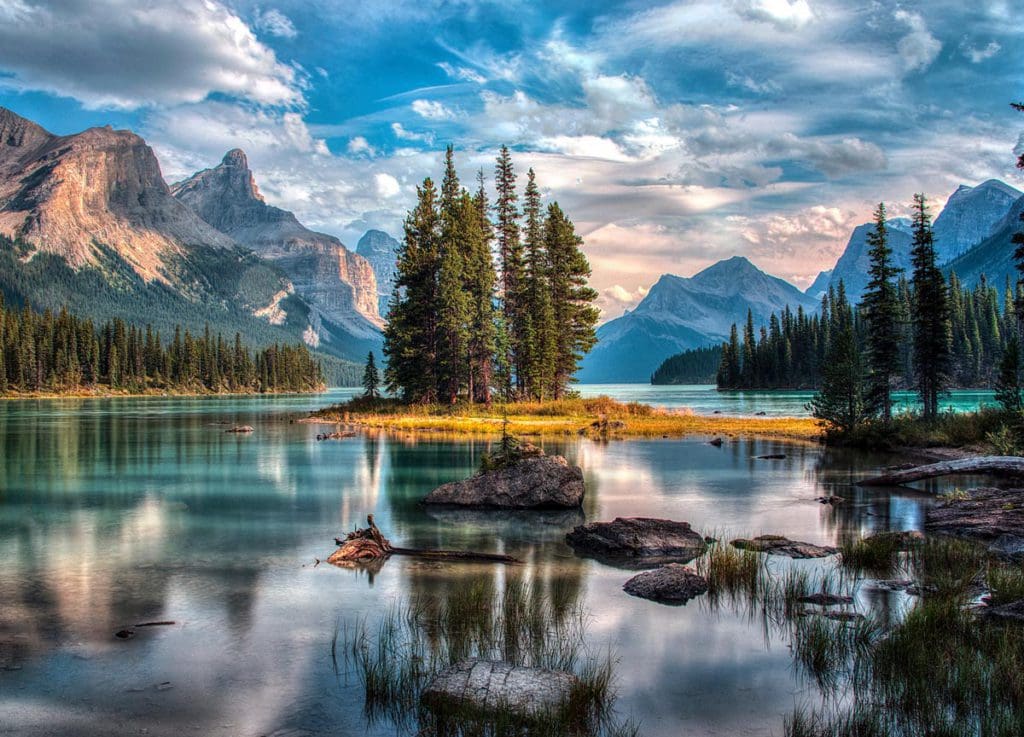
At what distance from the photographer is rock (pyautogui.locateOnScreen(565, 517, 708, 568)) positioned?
51.6 ft

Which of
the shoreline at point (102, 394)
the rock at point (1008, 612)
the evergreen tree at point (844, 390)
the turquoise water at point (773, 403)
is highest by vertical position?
the shoreline at point (102, 394)

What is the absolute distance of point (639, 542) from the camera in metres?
16.1

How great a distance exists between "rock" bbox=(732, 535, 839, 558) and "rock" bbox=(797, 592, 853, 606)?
341 centimetres

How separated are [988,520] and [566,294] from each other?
59.8 m

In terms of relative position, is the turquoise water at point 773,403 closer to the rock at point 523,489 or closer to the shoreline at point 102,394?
the rock at point 523,489

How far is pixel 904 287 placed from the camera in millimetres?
164625

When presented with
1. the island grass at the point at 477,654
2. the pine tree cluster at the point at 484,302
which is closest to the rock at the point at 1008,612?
the island grass at the point at 477,654

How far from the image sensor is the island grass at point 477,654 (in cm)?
742

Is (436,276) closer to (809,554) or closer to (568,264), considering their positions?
(568,264)

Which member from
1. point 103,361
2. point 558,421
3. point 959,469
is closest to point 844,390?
point 959,469

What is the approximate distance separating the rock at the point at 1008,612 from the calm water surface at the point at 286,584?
162 cm

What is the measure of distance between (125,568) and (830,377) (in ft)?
131

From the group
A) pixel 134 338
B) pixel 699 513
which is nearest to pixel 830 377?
pixel 699 513

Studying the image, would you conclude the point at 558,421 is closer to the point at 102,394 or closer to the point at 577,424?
the point at 577,424
